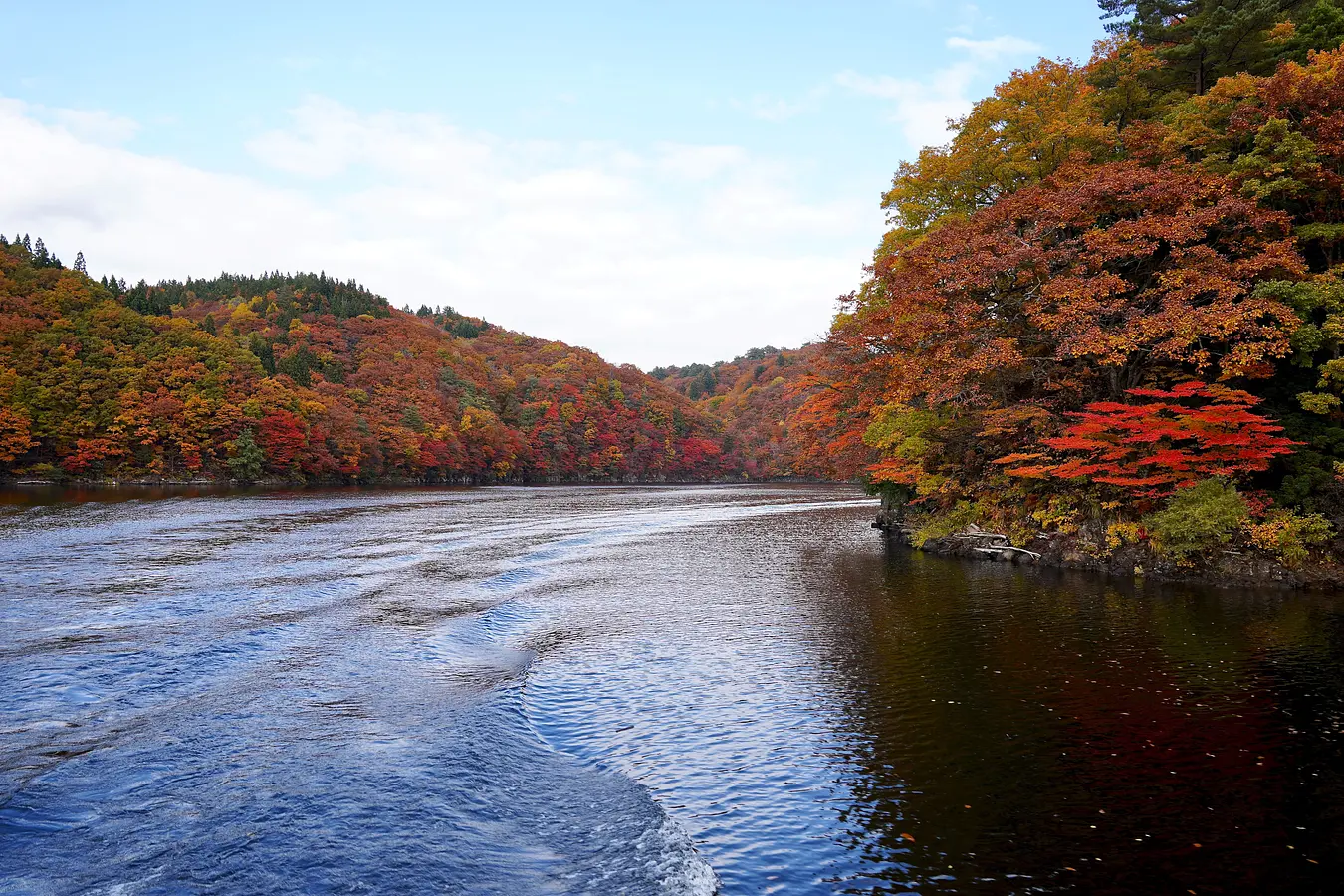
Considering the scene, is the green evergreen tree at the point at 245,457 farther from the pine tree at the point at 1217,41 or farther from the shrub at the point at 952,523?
the pine tree at the point at 1217,41

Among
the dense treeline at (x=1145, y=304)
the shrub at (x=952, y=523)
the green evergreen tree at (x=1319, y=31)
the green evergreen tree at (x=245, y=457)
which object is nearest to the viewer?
the dense treeline at (x=1145, y=304)

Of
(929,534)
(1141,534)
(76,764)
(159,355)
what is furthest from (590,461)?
(76,764)

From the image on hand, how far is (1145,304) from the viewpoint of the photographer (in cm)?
1984

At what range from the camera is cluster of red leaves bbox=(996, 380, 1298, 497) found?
17594 mm

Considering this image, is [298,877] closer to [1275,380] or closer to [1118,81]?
[1275,380]

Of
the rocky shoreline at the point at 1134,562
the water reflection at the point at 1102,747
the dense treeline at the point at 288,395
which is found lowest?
the water reflection at the point at 1102,747

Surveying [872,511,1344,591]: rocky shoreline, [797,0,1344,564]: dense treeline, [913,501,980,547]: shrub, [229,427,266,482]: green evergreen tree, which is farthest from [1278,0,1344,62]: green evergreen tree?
[229,427,266,482]: green evergreen tree

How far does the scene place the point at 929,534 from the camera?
88.7 ft

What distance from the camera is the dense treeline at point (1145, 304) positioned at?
1778 cm

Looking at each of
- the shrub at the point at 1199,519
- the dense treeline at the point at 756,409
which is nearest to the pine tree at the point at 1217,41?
the shrub at the point at 1199,519

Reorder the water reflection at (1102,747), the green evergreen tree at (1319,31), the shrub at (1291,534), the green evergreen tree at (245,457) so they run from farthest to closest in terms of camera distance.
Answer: the green evergreen tree at (245,457) → the green evergreen tree at (1319,31) → the shrub at (1291,534) → the water reflection at (1102,747)

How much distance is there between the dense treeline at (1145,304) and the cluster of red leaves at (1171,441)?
0.08 m

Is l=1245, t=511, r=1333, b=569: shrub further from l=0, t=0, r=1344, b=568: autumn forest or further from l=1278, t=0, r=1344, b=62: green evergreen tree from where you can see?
l=1278, t=0, r=1344, b=62: green evergreen tree

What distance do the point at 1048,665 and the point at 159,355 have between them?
77.9 metres
